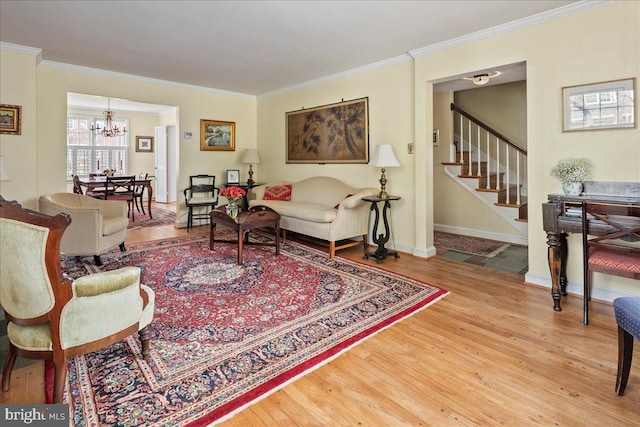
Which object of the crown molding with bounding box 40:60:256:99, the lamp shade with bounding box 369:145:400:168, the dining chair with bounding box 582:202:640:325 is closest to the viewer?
the dining chair with bounding box 582:202:640:325

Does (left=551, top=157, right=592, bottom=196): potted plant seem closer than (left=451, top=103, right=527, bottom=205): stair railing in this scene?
Yes

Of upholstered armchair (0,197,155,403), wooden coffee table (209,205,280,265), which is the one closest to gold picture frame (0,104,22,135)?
wooden coffee table (209,205,280,265)

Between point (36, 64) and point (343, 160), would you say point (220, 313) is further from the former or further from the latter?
point (36, 64)

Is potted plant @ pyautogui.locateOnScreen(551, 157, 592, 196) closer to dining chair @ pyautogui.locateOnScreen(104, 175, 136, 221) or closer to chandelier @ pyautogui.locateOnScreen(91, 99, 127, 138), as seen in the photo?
dining chair @ pyautogui.locateOnScreen(104, 175, 136, 221)

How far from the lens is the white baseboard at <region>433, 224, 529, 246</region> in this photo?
5.02 m

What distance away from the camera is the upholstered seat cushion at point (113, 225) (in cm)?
384

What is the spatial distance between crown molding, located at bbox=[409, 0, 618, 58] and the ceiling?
0.04 m

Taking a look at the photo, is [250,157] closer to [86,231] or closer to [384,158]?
[384,158]

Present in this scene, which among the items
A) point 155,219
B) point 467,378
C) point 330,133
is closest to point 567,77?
point 467,378

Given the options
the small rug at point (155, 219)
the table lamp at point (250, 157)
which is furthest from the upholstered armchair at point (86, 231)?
the table lamp at point (250, 157)

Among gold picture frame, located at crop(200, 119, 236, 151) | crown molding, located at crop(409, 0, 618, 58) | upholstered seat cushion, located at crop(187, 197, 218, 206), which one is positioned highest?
crown molding, located at crop(409, 0, 618, 58)

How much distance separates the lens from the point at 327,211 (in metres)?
4.36

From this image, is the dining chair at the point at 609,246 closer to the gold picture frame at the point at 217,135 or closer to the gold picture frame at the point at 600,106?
the gold picture frame at the point at 600,106

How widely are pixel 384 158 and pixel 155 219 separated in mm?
5036
